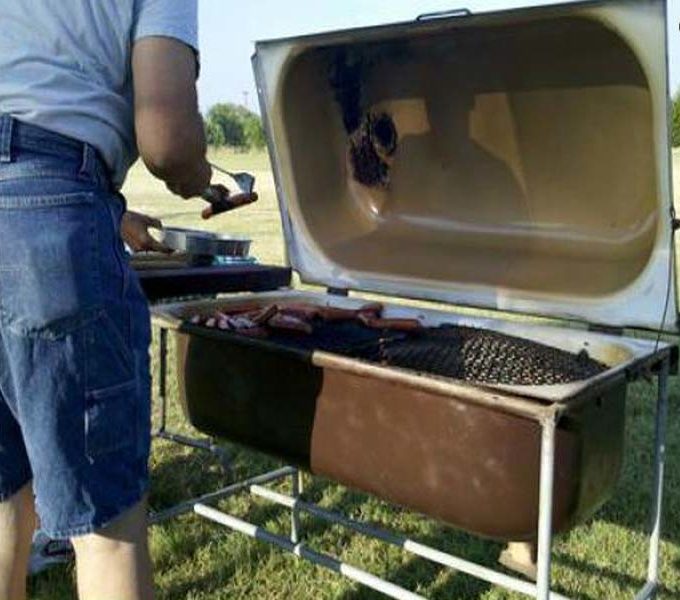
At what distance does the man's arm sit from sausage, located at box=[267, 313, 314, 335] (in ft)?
2.94

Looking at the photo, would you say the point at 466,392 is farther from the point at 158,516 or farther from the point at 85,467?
the point at 158,516

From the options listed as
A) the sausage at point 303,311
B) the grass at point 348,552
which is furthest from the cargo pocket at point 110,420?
the grass at point 348,552

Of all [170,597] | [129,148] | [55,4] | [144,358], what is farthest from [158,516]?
[55,4]

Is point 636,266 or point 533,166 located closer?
point 636,266

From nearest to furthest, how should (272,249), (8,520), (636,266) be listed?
(8,520) → (636,266) → (272,249)

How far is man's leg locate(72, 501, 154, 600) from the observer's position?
1575mm

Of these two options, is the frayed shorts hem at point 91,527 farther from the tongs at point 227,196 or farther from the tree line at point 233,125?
the tree line at point 233,125

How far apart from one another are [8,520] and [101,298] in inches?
27.5

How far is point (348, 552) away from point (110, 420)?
1.83 meters

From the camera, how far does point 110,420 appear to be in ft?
5.03

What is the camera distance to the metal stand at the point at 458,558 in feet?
5.65

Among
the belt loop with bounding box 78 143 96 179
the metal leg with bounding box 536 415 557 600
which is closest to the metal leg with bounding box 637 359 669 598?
the metal leg with bounding box 536 415 557 600

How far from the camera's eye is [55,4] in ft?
4.97

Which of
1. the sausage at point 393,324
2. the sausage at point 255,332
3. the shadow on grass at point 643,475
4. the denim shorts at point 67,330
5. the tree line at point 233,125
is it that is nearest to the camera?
the denim shorts at point 67,330
